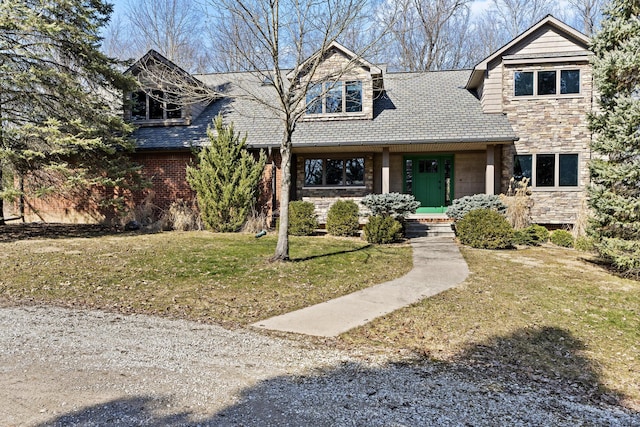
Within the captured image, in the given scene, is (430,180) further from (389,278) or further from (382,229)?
(389,278)

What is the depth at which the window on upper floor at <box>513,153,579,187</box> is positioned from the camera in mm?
13297

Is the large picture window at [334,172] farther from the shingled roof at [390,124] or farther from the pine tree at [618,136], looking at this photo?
the pine tree at [618,136]

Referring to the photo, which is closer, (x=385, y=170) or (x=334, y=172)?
(x=385, y=170)

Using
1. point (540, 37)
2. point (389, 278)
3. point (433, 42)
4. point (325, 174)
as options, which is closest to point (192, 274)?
point (389, 278)

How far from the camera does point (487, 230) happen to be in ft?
34.8

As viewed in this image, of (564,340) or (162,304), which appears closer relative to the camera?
(564,340)

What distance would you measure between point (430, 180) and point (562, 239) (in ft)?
16.5

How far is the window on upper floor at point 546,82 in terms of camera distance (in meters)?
13.4

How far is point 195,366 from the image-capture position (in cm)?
362

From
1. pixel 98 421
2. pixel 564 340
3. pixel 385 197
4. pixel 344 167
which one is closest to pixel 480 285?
pixel 564 340

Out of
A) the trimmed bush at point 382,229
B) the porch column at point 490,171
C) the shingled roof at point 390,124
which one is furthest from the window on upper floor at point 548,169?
the trimmed bush at point 382,229

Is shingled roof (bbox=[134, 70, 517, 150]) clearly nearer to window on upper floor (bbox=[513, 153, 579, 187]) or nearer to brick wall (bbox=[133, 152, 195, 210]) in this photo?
brick wall (bbox=[133, 152, 195, 210])

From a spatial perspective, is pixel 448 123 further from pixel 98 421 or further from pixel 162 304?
pixel 98 421

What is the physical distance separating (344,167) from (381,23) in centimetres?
745
